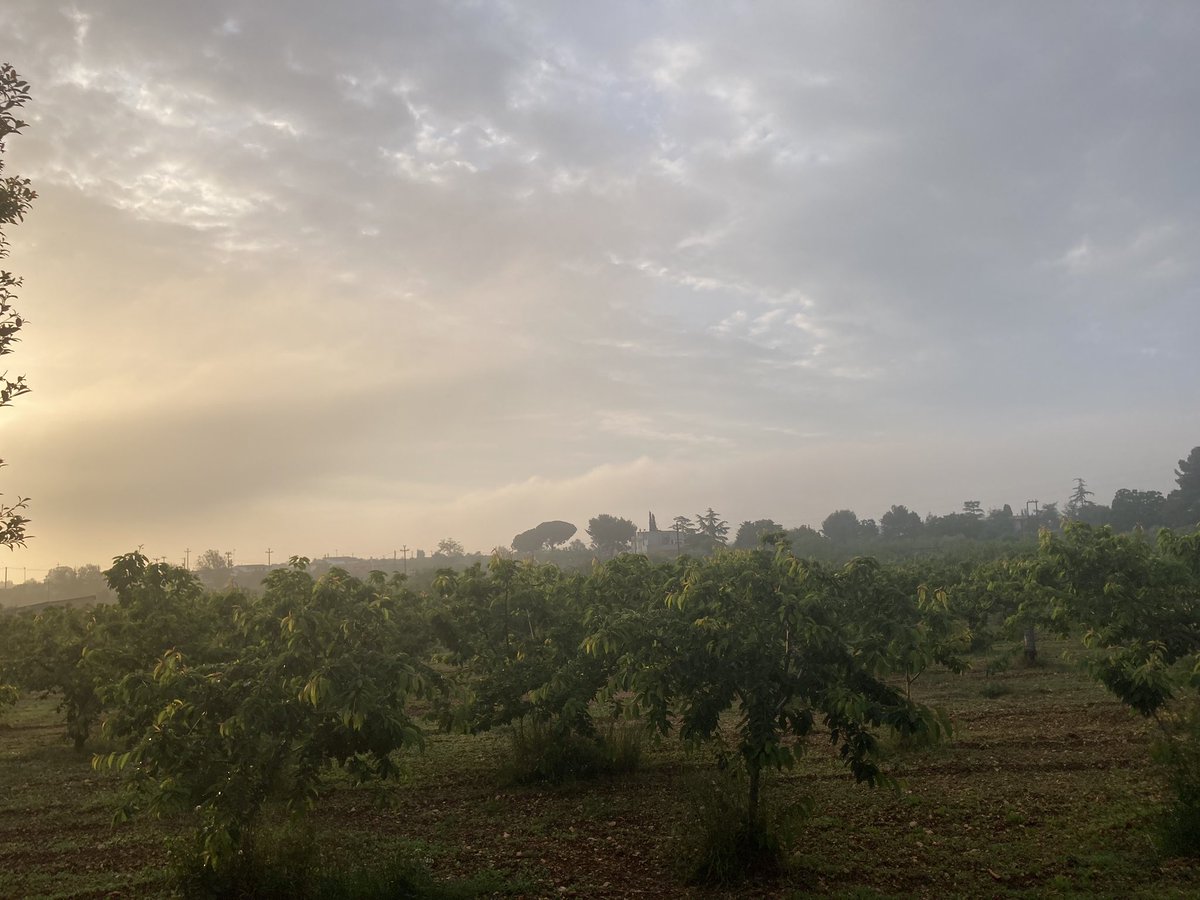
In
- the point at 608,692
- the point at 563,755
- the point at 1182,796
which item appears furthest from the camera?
the point at 563,755

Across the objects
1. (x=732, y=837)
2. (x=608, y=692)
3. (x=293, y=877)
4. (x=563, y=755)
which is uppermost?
(x=608, y=692)

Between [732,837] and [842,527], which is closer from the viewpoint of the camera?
[732,837]

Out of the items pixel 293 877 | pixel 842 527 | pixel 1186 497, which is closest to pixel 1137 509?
pixel 1186 497

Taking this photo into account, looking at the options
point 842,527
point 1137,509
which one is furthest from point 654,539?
point 1137,509

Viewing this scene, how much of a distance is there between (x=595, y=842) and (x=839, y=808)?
13.9 ft

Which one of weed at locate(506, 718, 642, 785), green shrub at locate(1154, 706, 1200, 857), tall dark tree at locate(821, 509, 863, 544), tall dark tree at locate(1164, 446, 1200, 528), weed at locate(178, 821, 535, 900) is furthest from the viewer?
tall dark tree at locate(821, 509, 863, 544)

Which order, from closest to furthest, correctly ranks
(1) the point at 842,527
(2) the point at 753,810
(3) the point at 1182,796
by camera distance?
(3) the point at 1182,796
(2) the point at 753,810
(1) the point at 842,527

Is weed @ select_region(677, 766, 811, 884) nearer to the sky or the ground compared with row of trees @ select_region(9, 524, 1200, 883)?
nearer to the ground

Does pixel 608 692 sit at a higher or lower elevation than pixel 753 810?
higher

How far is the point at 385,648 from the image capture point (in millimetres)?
9984

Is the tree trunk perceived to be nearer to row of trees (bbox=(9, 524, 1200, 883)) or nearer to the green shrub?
row of trees (bbox=(9, 524, 1200, 883))

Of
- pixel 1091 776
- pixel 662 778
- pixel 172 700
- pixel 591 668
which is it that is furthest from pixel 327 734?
pixel 1091 776

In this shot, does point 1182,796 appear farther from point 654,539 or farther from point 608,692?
point 654,539

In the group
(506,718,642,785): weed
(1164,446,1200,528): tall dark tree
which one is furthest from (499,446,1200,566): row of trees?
(506,718,642,785): weed
